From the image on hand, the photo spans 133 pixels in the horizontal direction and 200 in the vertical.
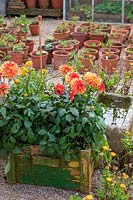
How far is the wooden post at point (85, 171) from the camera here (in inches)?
149

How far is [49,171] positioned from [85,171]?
0.30 m

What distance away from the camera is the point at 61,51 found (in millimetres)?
7039

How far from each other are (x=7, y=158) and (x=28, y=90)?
622mm

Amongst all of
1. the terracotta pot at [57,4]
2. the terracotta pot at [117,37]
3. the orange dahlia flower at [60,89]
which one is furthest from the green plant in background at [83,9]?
the orange dahlia flower at [60,89]

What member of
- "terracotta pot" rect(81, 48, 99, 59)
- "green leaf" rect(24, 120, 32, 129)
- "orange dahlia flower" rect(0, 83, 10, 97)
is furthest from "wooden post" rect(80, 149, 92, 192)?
"terracotta pot" rect(81, 48, 99, 59)

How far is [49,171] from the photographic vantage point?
12.9 feet

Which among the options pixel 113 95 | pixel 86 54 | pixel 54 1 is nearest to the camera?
pixel 113 95

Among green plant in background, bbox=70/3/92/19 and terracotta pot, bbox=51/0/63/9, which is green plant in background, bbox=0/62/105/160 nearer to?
green plant in background, bbox=70/3/92/19

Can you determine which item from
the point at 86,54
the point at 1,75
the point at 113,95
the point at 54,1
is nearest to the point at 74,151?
the point at 1,75

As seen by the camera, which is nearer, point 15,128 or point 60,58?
point 15,128

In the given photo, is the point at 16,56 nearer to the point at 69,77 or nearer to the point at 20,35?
the point at 20,35

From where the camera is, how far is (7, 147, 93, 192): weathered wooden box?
3.87 metres

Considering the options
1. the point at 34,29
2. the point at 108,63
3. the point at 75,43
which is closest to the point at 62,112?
the point at 108,63

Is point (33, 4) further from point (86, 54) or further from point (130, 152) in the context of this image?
point (130, 152)
